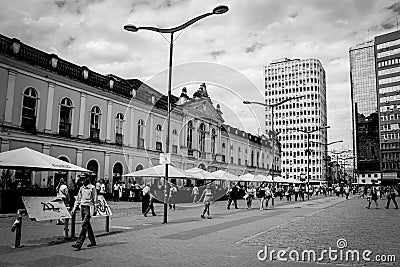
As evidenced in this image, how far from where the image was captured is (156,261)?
918 cm

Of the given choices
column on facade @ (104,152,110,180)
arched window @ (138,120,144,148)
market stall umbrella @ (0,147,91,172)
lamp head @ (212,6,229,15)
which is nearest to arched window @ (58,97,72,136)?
column on facade @ (104,152,110,180)

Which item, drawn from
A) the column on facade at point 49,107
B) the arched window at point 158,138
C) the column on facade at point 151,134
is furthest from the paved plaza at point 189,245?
the arched window at point 158,138

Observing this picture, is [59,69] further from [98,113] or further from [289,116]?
[289,116]

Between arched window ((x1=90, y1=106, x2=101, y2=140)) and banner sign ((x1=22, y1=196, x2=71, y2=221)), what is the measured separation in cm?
2460

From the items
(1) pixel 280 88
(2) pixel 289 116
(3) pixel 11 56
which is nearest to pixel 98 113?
(3) pixel 11 56

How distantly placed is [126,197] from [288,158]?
97120 millimetres

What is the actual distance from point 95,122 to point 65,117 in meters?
3.82

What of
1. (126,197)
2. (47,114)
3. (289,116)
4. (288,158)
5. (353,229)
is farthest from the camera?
(288,158)

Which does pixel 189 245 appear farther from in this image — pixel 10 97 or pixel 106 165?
pixel 106 165

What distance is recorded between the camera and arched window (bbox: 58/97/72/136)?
33.8 metres

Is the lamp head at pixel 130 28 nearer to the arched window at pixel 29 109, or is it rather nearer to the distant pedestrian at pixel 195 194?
the arched window at pixel 29 109

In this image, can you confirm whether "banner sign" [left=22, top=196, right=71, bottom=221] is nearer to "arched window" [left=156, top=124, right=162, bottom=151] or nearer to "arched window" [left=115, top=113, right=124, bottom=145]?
"arched window" [left=115, top=113, right=124, bottom=145]

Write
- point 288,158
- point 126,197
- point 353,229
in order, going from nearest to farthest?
point 353,229
point 126,197
point 288,158

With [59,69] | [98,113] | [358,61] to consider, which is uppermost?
[358,61]
